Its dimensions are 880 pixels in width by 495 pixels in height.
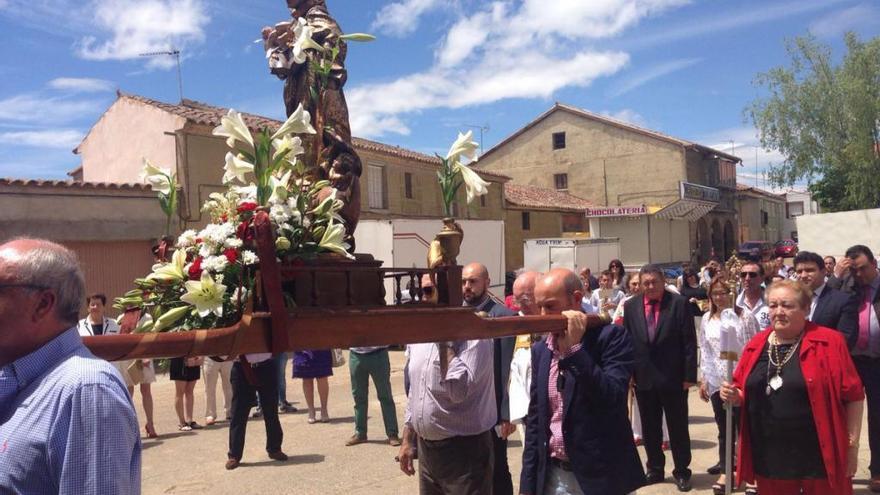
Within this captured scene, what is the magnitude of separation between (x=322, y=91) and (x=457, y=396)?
1849 mm

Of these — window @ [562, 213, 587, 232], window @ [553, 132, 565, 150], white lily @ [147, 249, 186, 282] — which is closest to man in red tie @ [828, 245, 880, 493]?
white lily @ [147, 249, 186, 282]

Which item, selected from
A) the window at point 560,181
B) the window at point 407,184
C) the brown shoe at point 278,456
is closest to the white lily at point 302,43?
the brown shoe at point 278,456

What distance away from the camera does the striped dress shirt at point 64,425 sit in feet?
5.59

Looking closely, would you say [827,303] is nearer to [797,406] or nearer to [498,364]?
[797,406]

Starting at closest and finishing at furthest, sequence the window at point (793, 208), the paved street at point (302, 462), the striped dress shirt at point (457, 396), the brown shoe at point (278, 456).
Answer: the striped dress shirt at point (457, 396) < the paved street at point (302, 462) < the brown shoe at point (278, 456) < the window at point (793, 208)

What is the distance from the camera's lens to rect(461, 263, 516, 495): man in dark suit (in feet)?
15.6

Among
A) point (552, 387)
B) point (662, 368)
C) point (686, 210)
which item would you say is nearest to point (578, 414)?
point (552, 387)

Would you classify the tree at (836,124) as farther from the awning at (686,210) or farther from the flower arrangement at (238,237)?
the flower arrangement at (238,237)

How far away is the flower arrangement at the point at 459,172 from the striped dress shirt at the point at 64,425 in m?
1.52

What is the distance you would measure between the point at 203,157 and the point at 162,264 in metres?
17.0

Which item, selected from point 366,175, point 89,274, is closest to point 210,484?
point 89,274

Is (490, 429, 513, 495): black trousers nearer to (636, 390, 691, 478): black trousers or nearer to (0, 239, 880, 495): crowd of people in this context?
(0, 239, 880, 495): crowd of people

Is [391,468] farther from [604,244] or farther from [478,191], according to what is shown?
[604,244]

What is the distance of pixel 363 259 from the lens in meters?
2.75
